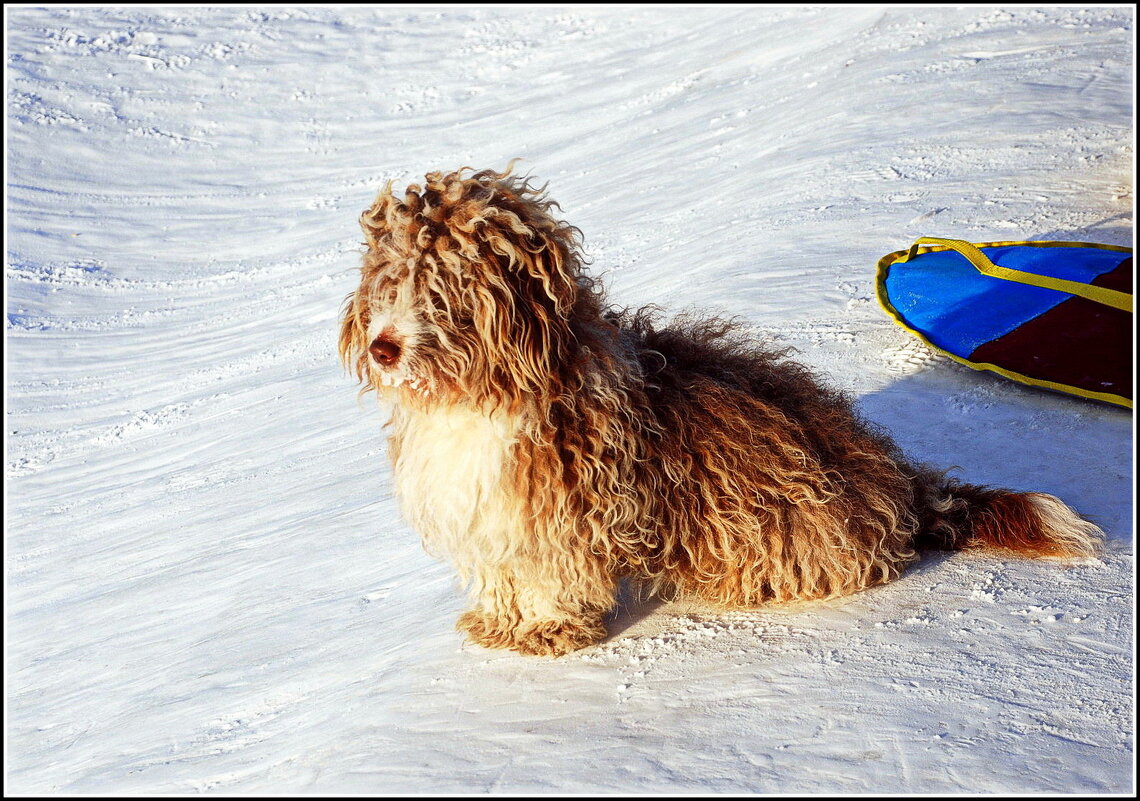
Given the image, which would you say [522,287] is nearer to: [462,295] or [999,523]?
[462,295]

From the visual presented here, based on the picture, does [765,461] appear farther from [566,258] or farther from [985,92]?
[985,92]

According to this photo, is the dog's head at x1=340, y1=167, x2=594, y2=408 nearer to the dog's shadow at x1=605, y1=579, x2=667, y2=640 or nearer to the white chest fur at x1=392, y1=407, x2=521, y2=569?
the white chest fur at x1=392, y1=407, x2=521, y2=569

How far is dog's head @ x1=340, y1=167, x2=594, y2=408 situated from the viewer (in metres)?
→ 3.16

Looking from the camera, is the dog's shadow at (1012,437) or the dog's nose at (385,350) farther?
the dog's shadow at (1012,437)

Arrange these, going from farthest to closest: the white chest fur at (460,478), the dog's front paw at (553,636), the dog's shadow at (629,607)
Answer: the dog's shadow at (629,607) < the dog's front paw at (553,636) < the white chest fur at (460,478)

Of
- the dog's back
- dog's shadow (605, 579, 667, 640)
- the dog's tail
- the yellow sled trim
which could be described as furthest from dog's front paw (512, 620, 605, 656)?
the yellow sled trim

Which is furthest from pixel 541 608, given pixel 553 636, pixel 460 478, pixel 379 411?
pixel 379 411

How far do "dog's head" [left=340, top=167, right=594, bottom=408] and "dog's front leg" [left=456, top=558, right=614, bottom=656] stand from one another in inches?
27.5

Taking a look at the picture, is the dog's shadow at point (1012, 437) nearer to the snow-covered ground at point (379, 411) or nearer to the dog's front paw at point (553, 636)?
the snow-covered ground at point (379, 411)

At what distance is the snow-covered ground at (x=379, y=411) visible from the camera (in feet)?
11.0

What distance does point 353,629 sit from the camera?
4758 mm

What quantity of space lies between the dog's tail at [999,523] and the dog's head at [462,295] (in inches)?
69.5

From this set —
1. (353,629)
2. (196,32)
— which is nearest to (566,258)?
(353,629)

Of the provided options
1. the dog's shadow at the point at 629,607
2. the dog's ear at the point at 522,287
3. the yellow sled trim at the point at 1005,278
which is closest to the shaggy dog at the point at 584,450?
the dog's ear at the point at 522,287
